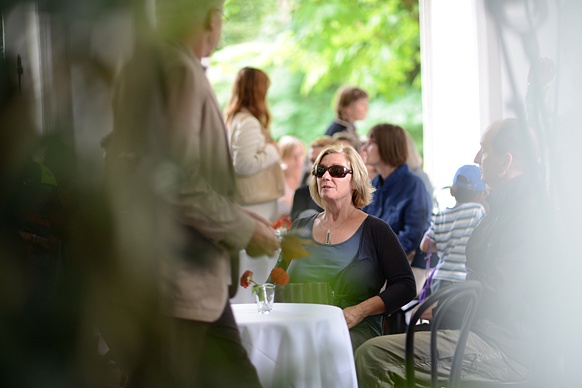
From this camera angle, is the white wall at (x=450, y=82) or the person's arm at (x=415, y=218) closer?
the white wall at (x=450, y=82)

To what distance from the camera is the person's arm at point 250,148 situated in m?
1.34

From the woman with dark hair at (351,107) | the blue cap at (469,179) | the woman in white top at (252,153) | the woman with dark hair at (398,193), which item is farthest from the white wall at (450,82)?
the woman with dark hair at (351,107)

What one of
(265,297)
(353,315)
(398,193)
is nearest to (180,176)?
(265,297)

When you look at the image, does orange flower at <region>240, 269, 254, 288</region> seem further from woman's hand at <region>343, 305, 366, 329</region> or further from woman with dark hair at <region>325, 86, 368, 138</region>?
woman with dark hair at <region>325, 86, 368, 138</region>

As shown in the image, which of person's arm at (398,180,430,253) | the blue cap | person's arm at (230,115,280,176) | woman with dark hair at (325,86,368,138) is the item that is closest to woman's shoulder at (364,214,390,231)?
person's arm at (398,180,430,253)

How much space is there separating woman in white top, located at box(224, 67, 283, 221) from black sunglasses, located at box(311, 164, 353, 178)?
26.0 inches

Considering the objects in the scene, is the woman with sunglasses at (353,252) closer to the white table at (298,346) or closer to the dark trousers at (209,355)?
the white table at (298,346)

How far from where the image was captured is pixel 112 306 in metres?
1.16

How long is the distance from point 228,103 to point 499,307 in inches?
38.5

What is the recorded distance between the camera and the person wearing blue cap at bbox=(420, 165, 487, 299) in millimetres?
1917

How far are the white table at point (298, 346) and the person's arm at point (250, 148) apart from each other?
0.24 m

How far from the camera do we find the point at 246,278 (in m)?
1.37

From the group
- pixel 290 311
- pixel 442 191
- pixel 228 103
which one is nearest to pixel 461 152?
pixel 442 191

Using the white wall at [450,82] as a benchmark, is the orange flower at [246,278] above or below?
below
